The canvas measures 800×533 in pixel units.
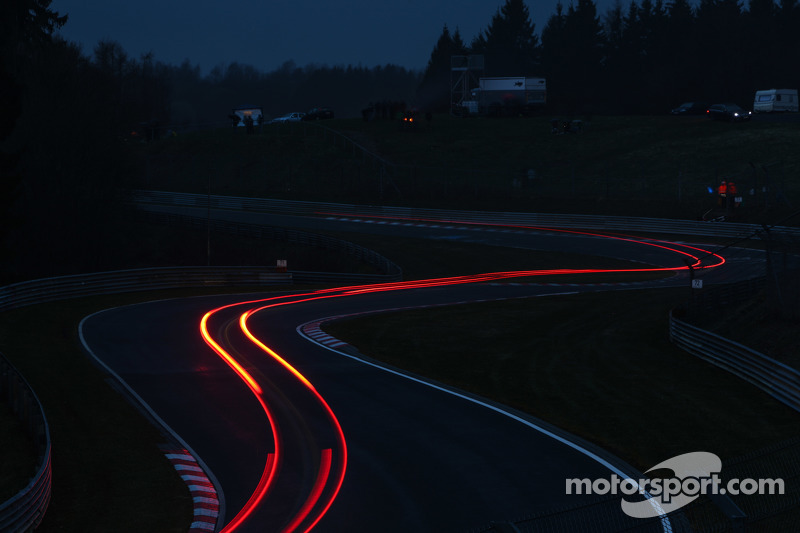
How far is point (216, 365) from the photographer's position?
1003 inches

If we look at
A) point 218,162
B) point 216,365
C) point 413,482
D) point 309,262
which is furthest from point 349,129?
point 413,482

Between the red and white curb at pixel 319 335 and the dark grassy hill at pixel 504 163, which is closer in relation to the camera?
the red and white curb at pixel 319 335

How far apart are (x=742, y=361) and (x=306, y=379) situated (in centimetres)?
1122

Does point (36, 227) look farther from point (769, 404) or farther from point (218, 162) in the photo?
point (769, 404)

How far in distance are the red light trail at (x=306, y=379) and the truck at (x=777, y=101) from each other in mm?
44392

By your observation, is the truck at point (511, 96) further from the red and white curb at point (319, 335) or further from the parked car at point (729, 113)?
the red and white curb at point (319, 335)

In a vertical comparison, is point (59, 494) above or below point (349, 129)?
below

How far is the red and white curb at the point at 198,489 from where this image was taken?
13.9 metres

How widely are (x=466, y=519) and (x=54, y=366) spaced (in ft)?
49.2

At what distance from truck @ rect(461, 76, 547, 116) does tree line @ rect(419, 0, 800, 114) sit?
2126cm

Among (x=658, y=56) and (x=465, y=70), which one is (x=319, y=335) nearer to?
(x=465, y=70)

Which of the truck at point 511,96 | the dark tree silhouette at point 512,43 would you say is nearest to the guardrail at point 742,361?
the truck at point 511,96

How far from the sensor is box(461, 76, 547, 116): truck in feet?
346

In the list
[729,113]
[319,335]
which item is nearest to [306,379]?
[319,335]
